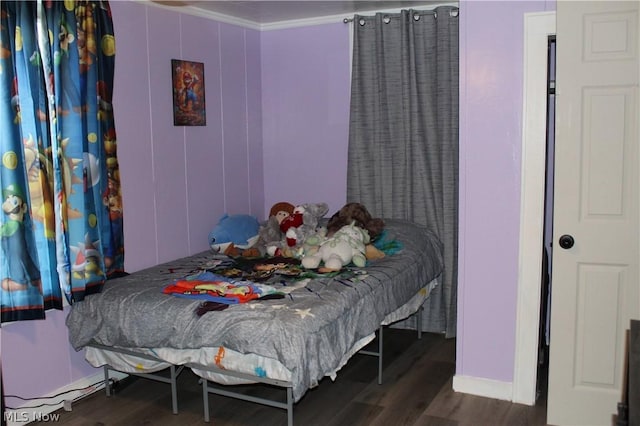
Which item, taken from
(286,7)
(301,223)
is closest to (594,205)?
(301,223)

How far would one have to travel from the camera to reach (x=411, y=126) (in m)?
4.81

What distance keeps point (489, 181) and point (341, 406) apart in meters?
1.49

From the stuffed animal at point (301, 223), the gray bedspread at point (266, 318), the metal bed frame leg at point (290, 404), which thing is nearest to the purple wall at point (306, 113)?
the stuffed animal at point (301, 223)

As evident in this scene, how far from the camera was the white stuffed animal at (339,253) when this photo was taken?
12.8 feet

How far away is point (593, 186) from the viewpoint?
316cm

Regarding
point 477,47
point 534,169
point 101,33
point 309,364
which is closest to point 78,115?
point 101,33

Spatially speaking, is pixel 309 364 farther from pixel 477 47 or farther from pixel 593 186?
pixel 477 47

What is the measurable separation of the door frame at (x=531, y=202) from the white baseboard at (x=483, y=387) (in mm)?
41

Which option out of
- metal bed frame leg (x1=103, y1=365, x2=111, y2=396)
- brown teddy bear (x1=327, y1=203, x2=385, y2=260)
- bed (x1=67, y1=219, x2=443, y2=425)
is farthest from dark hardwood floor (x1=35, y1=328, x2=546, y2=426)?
brown teddy bear (x1=327, y1=203, x2=385, y2=260)

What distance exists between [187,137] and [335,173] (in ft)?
4.18

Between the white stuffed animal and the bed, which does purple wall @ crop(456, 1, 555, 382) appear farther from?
the white stuffed animal

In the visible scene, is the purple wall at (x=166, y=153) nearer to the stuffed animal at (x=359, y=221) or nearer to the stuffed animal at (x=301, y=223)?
the stuffed animal at (x=301, y=223)

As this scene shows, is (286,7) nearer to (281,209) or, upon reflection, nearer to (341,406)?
(281,209)

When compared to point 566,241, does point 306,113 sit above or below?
above
